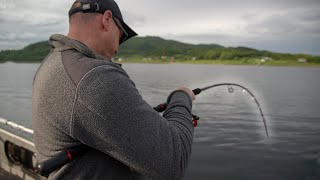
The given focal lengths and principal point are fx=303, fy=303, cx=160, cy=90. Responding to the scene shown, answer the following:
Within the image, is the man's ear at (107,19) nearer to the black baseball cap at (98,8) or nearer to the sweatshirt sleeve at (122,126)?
the black baseball cap at (98,8)

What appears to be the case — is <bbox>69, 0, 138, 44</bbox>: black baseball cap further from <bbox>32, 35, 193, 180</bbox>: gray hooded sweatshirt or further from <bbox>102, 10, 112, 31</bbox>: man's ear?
<bbox>32, 35, 193, 180</bbox>: gray hooded sweatshirt

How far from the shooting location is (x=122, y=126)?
152 centimetres

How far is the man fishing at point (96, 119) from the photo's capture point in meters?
1.51

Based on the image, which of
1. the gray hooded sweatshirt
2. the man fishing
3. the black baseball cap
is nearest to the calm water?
the black baseball cap

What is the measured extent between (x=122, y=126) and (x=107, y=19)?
0.78 m

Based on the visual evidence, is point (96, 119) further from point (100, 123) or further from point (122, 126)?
point (122, 126)

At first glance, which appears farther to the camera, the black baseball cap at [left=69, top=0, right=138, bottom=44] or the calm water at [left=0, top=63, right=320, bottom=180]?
the calm water at [left=0, top=63, right=320, bottom=180]

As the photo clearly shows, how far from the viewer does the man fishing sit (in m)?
1.51

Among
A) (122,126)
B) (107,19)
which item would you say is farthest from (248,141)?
(122,126)

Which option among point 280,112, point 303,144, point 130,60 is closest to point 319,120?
point 280,112

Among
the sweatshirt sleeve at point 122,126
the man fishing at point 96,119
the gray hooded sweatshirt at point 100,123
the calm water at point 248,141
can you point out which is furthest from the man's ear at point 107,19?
the calm water at point 248,141

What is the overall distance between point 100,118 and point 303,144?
39.7 ft

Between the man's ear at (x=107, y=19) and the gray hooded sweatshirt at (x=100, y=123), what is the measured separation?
10.3 inches

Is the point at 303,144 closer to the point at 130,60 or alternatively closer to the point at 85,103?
the point at 85,103
